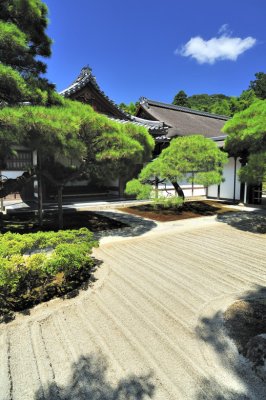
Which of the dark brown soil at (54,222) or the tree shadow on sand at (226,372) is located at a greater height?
the dark brown soil at (54,222)

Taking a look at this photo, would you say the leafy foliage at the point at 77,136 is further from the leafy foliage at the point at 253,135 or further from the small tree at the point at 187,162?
the leafy foliage at the point at 253,135

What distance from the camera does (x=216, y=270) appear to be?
15.6ft

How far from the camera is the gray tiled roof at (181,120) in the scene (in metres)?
18.9

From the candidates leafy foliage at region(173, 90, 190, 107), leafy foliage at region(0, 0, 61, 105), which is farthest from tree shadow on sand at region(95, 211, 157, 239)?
leafy foliage at region(173, 90, 190, 107)

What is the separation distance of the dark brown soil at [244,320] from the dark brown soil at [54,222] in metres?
4.82

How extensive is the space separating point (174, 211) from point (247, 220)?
2.84m

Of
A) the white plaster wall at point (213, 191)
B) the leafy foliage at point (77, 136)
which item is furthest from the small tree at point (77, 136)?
the white plaster wall at point (213, 191)

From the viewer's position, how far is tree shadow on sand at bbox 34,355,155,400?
6.89ft

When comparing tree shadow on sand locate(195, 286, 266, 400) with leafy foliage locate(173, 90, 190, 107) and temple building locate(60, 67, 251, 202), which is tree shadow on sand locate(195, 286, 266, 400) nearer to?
temple building locate(60, 67, 251, 202)

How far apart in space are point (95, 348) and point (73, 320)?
62 cm

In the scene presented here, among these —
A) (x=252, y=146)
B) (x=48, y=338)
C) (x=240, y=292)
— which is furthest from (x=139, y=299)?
(x=252, y=146)

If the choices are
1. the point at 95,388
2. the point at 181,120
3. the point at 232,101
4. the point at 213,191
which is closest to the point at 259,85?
the point at 232,101

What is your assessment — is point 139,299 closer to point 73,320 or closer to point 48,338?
point 73,320

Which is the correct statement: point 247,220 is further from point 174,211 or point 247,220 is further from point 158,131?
point 158,131
